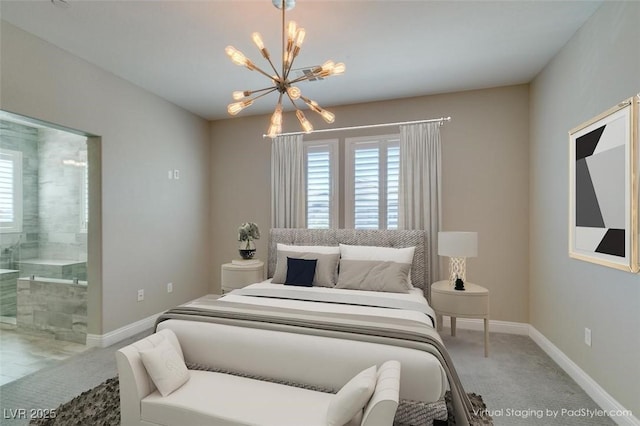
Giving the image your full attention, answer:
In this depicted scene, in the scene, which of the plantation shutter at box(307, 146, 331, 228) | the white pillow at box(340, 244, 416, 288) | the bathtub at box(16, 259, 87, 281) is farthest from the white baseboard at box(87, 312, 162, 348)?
the white pillow at box(340, 244, 416, 288)

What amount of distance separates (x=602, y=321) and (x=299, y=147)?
3.50m

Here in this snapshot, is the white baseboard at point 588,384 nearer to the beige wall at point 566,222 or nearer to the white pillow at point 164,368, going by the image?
the beige wall at point 566,222

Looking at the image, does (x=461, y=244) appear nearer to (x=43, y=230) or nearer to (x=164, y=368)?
(x=164, y=368)

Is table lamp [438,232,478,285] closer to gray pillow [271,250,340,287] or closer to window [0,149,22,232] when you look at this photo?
gray pillow [271,250,340,287]

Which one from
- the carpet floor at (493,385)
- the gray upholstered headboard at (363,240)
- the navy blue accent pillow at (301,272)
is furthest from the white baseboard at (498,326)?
the navy blue accent pillow at (301,272)

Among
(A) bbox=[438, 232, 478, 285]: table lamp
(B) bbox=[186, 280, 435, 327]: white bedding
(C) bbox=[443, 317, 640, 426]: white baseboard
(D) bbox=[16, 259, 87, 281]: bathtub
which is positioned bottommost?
(C) bbox=[443, 317, 640, 426]: white baseboard

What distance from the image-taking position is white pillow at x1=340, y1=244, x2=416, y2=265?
326 cm

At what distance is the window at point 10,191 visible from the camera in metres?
3.68

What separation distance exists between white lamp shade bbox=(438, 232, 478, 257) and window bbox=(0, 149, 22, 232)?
5.10 m

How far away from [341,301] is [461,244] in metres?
1.36

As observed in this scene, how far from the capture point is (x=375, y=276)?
309 centimetres

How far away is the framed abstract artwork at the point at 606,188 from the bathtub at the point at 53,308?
4.74 m

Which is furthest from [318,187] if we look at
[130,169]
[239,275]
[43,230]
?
[43,230]

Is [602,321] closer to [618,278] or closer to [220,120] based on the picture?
[618,278]
